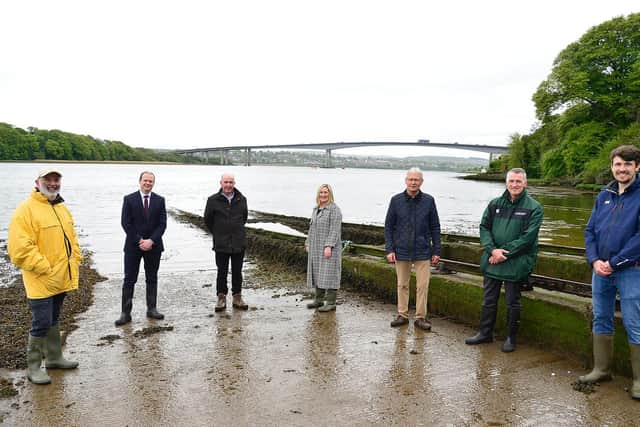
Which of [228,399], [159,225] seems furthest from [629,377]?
[159,225]

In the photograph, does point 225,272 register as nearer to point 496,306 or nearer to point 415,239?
point 415,239

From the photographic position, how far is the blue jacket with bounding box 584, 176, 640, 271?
4.08 metres

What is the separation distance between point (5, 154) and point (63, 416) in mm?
129279

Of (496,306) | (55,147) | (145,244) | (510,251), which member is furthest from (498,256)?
(55,147)

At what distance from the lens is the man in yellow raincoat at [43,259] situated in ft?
14.3

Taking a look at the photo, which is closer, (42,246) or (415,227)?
(42,246)

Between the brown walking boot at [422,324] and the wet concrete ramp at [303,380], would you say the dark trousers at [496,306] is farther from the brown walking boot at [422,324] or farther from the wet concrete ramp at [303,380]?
the brown walking boot at [422,324]

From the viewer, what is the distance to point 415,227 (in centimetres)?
617

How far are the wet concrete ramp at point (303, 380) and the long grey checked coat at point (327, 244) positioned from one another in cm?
63

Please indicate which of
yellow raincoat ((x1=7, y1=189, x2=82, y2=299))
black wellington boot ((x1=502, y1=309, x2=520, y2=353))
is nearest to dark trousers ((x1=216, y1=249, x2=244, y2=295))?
yellow raincoat ((x1=7, y1=189, x2=82, y2=299))

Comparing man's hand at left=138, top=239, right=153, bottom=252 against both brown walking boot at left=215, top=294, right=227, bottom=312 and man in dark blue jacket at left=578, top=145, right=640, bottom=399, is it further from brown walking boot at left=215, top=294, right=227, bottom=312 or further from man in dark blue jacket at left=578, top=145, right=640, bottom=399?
man in dark blue jacket at left=578, top=145, right=640, bottom=399

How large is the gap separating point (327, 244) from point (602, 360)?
12.0 feet

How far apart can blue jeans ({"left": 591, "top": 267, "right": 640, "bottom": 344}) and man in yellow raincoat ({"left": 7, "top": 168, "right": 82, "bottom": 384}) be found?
200 inches

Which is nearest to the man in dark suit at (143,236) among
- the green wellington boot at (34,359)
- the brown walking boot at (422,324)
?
the green wellington boot at (34,359)
